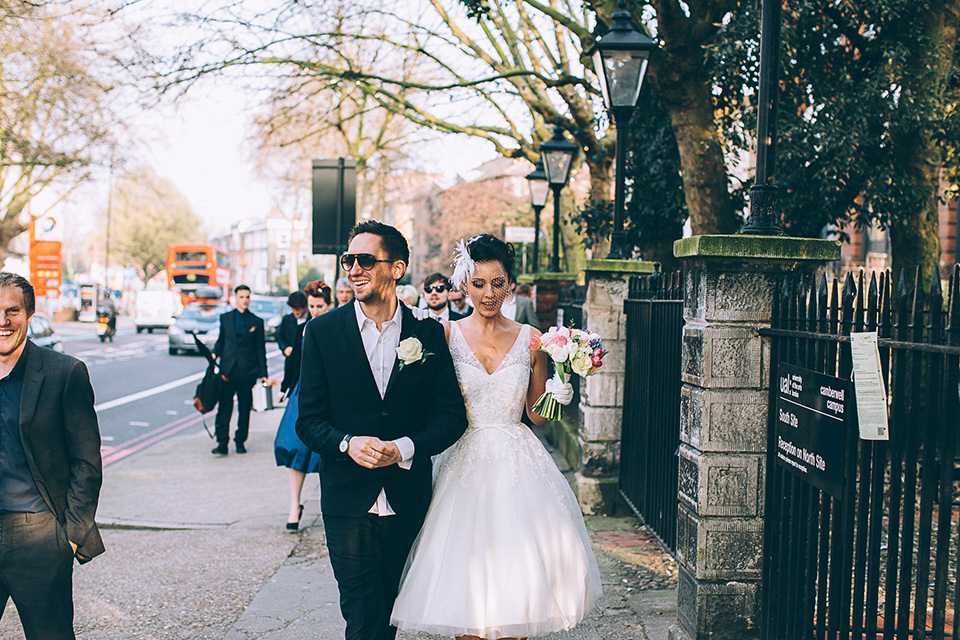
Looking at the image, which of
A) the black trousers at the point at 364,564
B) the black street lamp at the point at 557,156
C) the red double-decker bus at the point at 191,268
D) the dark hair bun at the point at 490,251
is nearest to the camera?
the black trousers at the point at 364,564

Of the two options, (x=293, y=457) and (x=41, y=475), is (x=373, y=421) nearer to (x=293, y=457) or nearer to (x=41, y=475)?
(x=41, y=475)

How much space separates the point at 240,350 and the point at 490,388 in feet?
23.1

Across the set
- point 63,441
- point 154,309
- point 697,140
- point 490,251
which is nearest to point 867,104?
point 697,140

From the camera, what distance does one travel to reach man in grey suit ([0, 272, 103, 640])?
126 inches

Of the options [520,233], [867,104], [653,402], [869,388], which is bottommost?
[653,402]

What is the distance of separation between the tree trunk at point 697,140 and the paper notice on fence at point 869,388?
6154 millimetres

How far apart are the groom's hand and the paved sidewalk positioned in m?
1.78

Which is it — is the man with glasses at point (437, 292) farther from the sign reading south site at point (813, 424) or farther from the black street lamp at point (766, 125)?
the sign reading south site at point (813, 424)

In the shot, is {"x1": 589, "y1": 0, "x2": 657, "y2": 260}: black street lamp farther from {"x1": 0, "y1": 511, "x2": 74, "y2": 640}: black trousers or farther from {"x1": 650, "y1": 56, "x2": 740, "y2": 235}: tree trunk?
{"x1": 0, "y1": 511, "x2": 74, "y2": 640}: black trousers

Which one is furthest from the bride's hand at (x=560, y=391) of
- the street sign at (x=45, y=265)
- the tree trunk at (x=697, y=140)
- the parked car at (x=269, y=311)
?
the street sign at (x=45, y=265)

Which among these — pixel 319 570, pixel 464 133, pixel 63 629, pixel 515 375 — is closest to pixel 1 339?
pixel 63 629

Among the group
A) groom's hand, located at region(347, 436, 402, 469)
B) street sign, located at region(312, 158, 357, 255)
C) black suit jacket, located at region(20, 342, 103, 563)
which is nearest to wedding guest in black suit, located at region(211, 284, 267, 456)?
street sign, located at region(312, 158, 357, 255)

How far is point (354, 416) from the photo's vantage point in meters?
3.36

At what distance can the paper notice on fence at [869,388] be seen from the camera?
9.64ft
